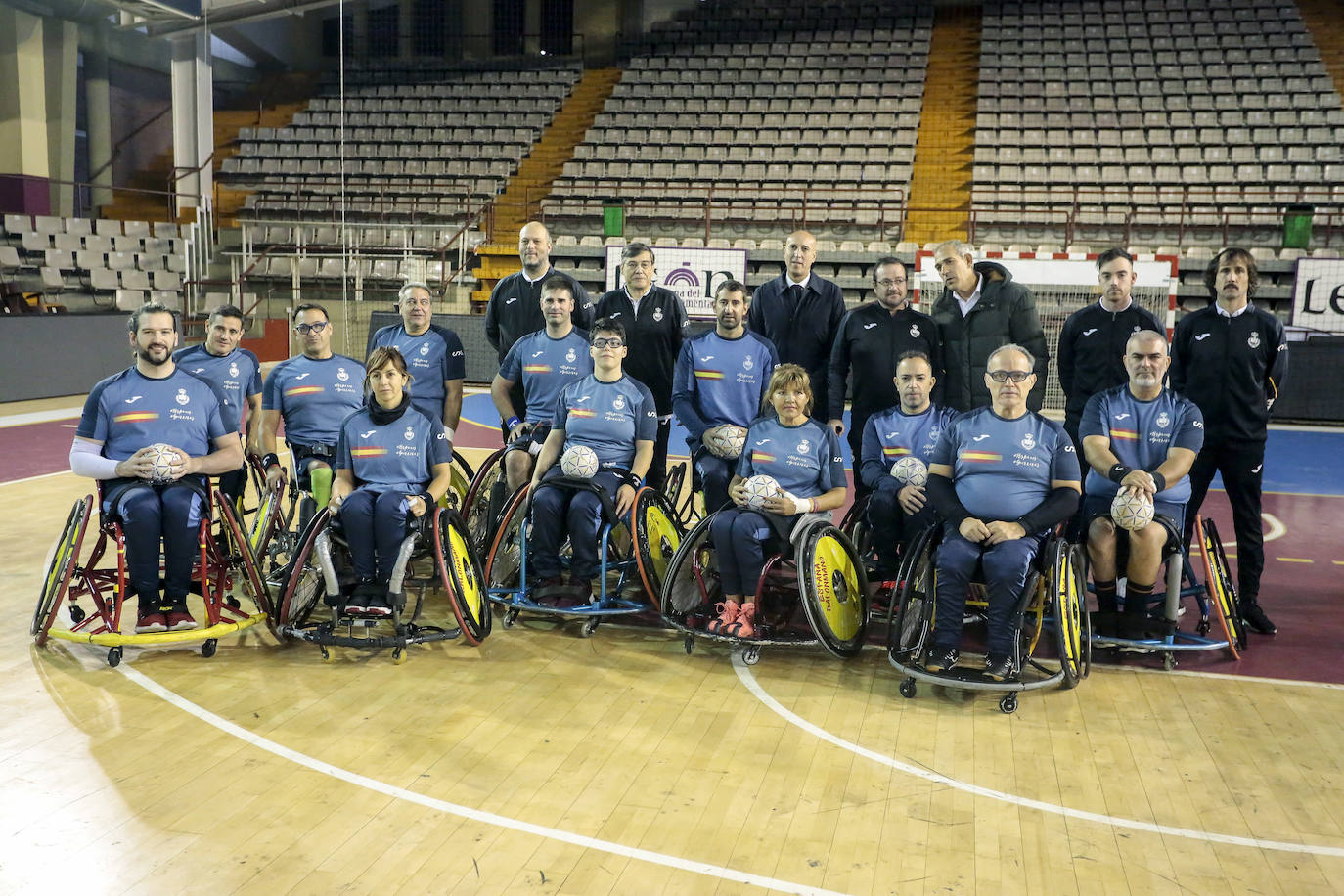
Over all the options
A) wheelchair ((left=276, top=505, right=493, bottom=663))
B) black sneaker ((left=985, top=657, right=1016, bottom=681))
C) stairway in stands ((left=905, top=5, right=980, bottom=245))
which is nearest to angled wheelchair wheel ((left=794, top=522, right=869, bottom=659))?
black sneaker ((left=985, top=657, right=1016, bottom=681))

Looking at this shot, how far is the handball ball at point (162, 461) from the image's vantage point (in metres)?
4.31

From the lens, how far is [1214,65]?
18250mm

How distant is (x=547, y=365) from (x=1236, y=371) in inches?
124

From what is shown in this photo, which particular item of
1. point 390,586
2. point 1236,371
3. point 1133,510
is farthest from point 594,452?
point 1236,371

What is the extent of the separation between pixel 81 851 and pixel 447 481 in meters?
2.10

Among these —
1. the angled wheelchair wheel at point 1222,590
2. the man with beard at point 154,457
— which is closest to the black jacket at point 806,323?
the angled wheelchair wheel at point 1222,590

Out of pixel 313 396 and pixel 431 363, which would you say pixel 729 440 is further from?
pixel 313 396

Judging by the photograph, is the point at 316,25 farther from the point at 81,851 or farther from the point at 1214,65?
the point at 81,851

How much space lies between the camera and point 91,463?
435 cm

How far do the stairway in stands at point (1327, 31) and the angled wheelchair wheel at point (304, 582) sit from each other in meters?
18.7

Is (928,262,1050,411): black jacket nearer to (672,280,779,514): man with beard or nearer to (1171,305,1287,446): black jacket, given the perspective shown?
(1171,305,1287,446): black jacket

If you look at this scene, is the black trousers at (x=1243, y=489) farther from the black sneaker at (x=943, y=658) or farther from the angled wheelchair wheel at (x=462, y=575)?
the angled wheelchair wheel at (x=462, y=575)

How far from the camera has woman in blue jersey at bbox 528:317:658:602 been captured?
15.9ft

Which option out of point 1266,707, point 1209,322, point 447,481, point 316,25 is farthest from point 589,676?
point 316,25
